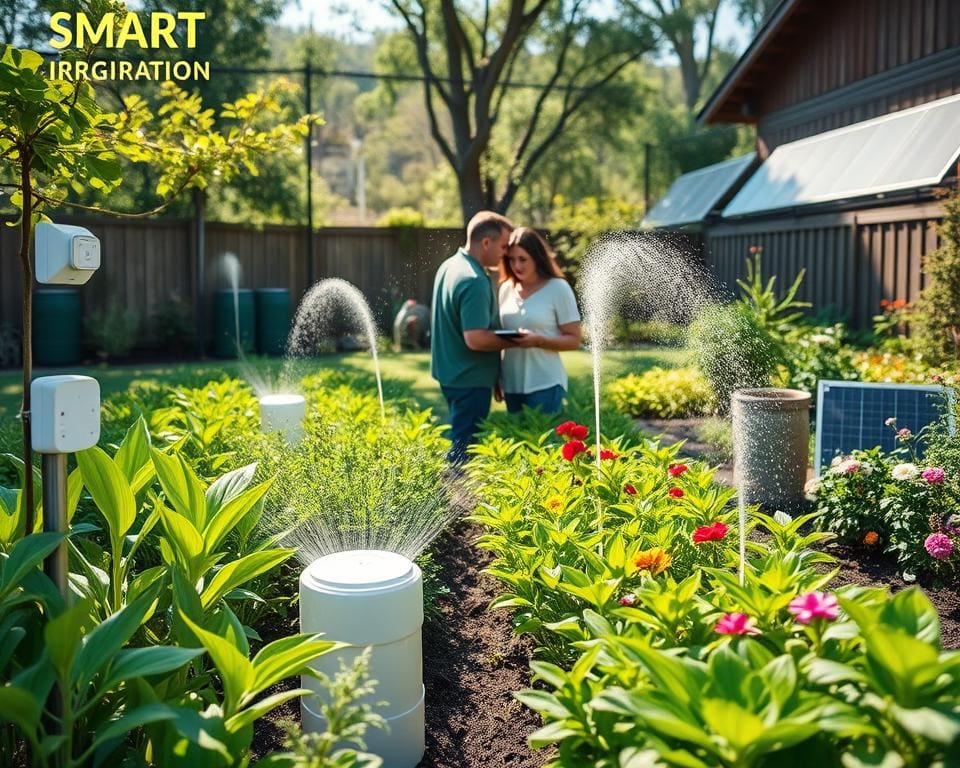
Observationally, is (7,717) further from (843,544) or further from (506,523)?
(843,544)

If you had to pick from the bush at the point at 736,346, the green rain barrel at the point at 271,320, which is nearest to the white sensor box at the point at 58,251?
the bush at the point at 736,346

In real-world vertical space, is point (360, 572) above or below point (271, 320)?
below

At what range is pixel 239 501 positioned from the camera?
8.23 ft

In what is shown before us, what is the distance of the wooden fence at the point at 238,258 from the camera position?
12828mm

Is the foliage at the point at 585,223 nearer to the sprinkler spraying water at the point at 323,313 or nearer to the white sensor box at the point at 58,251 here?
the sprinkler spraying water at the point at 323,313

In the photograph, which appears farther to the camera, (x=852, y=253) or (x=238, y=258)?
(x=238, y=258)

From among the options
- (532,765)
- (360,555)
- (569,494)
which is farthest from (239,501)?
(569,494)

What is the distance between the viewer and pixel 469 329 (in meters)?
5.09

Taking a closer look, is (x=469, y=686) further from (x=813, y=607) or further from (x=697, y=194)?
(x=697, y=194)

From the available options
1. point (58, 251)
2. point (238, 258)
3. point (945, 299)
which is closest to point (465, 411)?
point (58, 251)

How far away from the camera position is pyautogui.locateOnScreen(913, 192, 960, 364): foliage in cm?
736

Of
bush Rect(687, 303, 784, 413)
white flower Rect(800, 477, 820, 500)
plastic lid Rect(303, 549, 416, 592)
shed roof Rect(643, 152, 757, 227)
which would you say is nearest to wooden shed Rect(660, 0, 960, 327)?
shed roof Rect(643, 152, 757, 227)

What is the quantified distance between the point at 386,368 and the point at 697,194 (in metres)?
6.55

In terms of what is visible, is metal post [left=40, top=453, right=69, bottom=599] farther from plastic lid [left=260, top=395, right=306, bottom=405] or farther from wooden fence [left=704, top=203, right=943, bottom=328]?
wooden fence [left=704, top=203, right=943, bottom=328]
